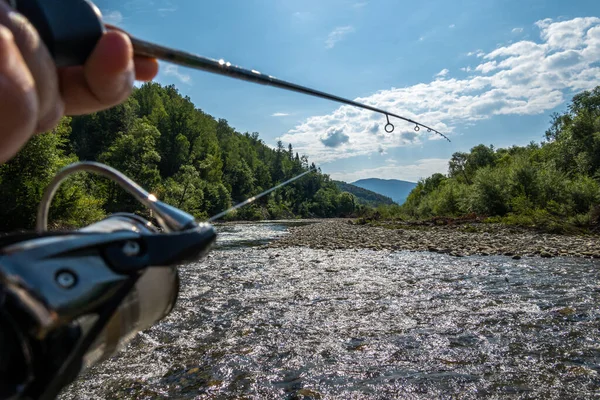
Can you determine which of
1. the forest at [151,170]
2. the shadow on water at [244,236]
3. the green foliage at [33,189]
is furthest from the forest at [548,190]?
the green foliage at [33,189]

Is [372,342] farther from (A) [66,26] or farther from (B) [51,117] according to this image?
(A) [66,26]

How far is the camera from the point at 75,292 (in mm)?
822

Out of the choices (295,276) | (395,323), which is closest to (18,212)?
(295,276)

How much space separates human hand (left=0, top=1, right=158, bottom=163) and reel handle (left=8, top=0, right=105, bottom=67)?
31 millimetres

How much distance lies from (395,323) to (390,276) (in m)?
4.14

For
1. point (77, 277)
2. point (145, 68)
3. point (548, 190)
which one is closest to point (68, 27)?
point (145, 68)

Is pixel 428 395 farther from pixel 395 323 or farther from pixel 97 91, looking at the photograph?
pixel 97 91

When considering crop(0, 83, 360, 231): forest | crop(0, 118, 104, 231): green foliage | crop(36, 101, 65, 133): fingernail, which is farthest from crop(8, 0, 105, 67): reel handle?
→ crop(0, 118, 104, 231): green foliage

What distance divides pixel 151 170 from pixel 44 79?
52.4m

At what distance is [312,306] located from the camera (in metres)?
7.55

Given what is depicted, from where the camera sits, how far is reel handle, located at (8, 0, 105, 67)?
110 cm

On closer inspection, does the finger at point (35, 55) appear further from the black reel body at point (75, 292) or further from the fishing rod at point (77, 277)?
the black reel body at point (75, 292)

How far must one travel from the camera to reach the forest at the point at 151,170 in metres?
24.0

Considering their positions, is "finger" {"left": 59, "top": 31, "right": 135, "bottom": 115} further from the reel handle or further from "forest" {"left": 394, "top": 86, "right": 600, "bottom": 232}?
"forest" {"left": 394, "top": 86, "right": 600, "bottom": 232}
